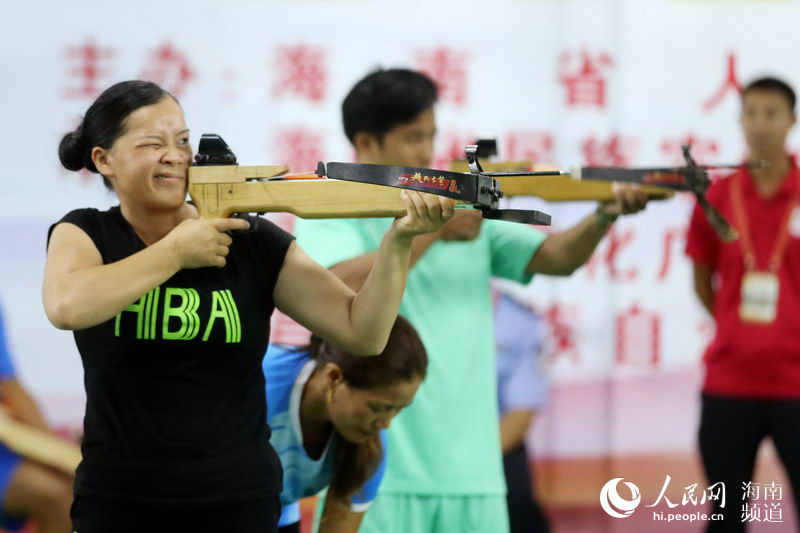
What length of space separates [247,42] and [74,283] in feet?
6.63

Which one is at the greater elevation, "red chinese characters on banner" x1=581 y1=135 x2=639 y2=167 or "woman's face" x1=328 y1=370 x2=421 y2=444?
"red chinese characters on banner" x1=581 y1=135 x2=639 y2=167

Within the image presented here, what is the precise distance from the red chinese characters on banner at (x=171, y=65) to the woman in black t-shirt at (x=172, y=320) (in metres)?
1.70

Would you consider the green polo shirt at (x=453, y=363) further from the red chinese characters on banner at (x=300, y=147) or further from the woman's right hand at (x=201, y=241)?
the red chinese characters on banner at (x=300, y=147)

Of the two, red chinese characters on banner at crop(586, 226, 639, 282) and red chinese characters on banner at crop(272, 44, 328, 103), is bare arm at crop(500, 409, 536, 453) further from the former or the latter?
red chinese characters on banner at crop(272, 44, 328, 103)

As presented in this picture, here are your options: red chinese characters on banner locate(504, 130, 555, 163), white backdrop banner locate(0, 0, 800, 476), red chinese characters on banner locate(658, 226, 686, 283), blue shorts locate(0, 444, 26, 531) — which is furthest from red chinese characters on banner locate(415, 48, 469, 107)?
blue shorts locate(0, 444, 26, 531)

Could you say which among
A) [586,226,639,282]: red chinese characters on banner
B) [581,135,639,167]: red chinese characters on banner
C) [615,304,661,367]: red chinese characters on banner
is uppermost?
[581,135,639,167]: red chinese characters on banner

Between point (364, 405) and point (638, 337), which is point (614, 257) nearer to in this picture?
point (638, 337)

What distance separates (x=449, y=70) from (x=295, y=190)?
1.94 meters

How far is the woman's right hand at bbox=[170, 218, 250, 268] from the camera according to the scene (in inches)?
62.5

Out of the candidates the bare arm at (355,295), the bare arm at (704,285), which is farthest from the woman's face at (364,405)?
the bare arm at (704,285)

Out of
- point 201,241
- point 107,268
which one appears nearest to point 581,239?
point 201,241

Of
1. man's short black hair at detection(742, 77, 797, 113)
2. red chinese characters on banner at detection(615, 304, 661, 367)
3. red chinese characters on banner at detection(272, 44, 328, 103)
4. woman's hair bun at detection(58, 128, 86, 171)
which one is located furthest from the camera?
red chinese characters on banner at detection(615, 304, 661, 367)

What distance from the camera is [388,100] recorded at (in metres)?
2.49

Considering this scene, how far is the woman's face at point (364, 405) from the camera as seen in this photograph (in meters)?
2.03
